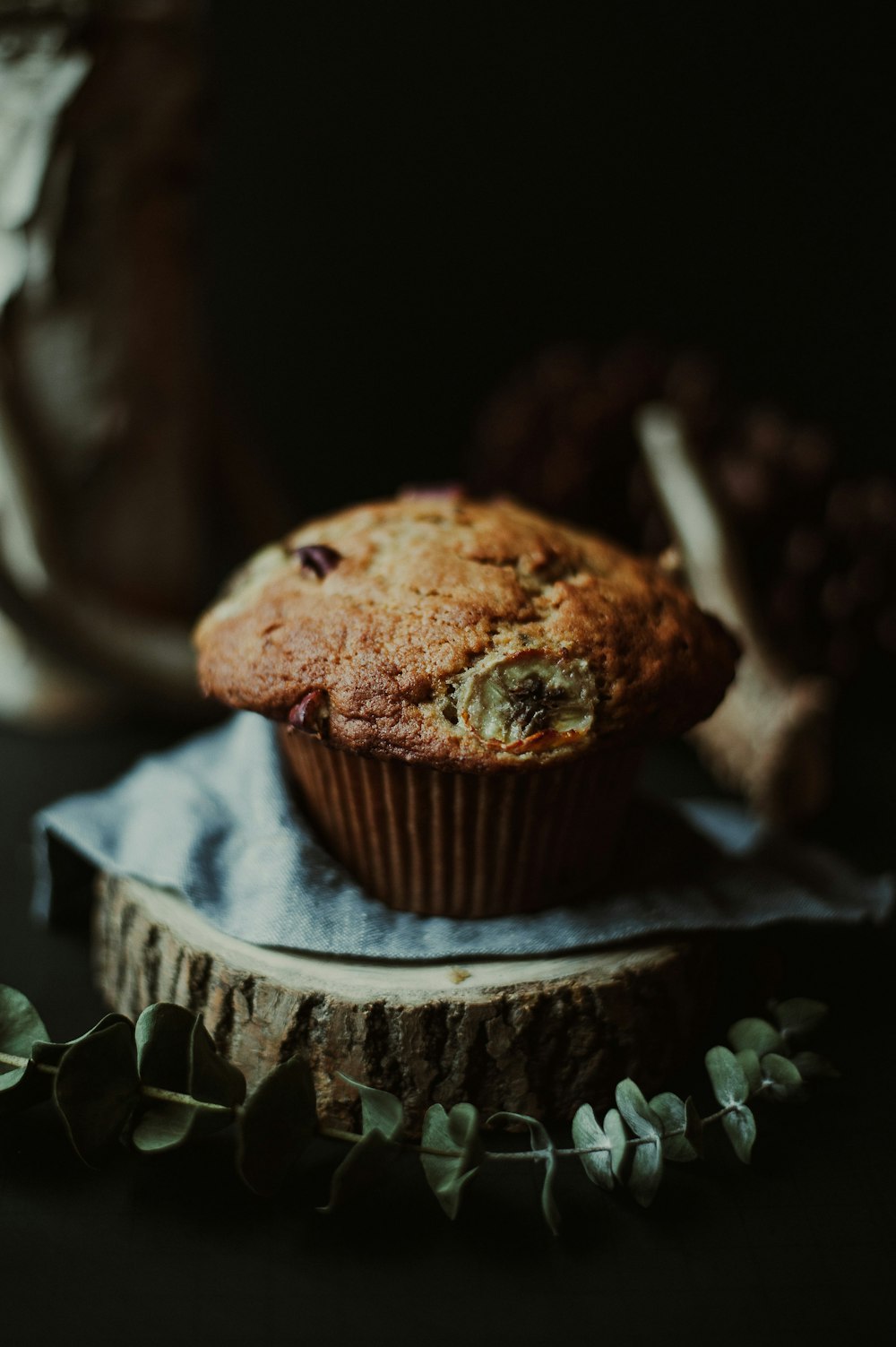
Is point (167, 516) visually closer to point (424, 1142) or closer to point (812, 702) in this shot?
point (812, 702)

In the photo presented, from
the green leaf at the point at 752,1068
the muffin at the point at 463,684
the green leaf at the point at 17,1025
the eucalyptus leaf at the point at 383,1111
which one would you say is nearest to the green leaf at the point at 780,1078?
the green leaf at the point at 752,1068

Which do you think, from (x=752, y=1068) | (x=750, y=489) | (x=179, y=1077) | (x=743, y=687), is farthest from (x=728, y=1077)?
(x=750, y=489)

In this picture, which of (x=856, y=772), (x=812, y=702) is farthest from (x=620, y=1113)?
(x=856, y=772)

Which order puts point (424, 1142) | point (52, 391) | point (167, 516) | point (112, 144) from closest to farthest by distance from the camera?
point (424, 1142) → point (112, 144) → point (52, 391) → point (167, 516)

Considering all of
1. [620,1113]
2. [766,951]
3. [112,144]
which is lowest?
[766,951]

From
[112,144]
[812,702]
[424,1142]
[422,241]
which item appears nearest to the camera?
[424,1142]

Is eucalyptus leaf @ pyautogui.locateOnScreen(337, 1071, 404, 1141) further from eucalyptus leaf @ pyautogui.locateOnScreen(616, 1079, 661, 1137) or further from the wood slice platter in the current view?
eucalyptus leaf @ pyautogui.locateOnScreen(616, 1079, 661, 1137)

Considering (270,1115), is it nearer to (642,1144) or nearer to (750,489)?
(642,1144)
